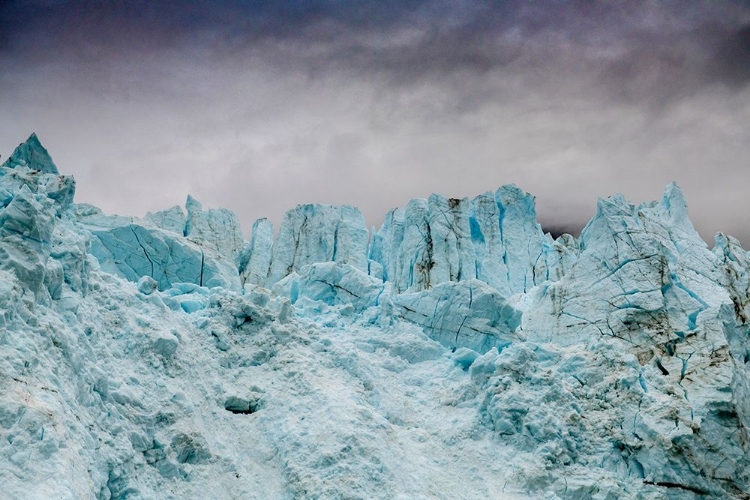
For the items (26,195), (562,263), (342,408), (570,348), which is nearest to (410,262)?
(562,263)

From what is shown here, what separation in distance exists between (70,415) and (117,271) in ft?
35.2

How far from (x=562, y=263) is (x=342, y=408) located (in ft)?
58.0

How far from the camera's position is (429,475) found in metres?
10.9

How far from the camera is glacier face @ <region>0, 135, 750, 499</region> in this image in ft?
27.5

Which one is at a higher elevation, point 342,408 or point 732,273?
point 732,273

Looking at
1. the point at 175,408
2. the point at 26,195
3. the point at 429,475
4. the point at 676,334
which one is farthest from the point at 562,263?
the point at 26,195

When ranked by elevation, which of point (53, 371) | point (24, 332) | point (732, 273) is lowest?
point (53, 371)

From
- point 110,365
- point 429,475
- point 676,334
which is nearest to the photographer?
point 110,365

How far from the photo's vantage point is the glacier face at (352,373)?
8.39m

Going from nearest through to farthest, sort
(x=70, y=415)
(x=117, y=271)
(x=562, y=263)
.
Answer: (x=70, y=415), (x=117, y=271), (x=562, y=263)

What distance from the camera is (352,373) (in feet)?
41.8

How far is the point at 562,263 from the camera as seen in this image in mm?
26094

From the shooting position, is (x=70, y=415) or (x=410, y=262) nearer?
(x=70, y=415)

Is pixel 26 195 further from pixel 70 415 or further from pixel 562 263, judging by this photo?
pixel 562 263
